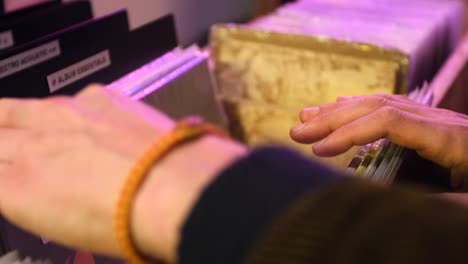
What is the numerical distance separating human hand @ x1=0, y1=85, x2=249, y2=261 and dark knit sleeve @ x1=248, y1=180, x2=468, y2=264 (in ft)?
0.20

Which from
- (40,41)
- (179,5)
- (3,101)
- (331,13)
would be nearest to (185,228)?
(3,101)

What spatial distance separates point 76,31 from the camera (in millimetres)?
612

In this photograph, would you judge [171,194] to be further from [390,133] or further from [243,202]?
[390,133]

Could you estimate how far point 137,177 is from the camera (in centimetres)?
31

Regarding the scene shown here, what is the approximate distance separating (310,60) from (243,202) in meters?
0.56

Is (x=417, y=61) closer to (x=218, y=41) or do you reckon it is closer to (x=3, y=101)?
(x=218, y=41)

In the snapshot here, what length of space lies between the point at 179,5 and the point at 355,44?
1.62ft

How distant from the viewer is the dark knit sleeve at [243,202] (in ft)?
0.87

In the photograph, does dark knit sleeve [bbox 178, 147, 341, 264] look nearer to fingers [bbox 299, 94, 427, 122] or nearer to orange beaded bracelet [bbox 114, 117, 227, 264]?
orange beaded bracelet [bbox 114, 117, 227, 264]

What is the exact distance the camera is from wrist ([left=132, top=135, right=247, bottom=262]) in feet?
0.96

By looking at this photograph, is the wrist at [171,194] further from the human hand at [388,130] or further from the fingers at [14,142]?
the human hand at [388,130]

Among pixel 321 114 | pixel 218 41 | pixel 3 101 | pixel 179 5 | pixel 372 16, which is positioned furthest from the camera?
pixel 179 5

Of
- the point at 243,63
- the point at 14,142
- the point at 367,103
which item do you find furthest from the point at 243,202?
the point at 243,63

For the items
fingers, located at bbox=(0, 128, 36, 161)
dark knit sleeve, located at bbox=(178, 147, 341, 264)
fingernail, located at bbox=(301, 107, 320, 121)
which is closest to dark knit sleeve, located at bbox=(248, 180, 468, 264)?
dark knit sleeve, located at bbox=(178, 147, 341, 264)
